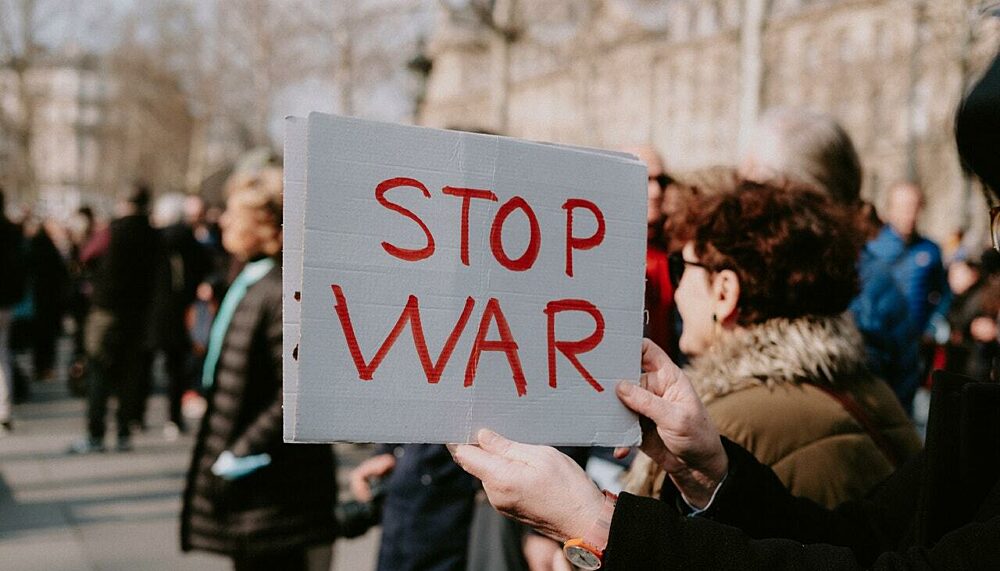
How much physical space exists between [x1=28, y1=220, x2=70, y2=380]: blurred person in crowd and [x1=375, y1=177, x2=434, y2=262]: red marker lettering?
34.8 ft

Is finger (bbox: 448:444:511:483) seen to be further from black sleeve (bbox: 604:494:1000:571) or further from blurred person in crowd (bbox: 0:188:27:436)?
blurred person in crowd (bbox: 0:188:27:436)

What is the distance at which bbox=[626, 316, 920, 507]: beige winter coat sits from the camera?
2150 mm

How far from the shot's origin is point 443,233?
1478 mm

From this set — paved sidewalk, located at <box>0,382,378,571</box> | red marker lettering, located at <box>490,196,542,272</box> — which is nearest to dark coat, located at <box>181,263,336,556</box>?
paved sidewalk, located at <box>0,382,378,571</box>

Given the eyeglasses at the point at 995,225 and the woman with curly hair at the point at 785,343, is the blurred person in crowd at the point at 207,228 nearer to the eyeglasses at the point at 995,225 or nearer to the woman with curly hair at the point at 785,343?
the woman with curly hair at the point at 785,343

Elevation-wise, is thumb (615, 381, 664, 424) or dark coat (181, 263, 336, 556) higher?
thumb (615, 381, 664, 424)

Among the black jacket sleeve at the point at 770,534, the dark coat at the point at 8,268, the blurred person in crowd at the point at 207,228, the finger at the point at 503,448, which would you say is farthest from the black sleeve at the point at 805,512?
the blurred person in crowd at the point at 207,228

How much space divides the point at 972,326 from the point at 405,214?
8461mm

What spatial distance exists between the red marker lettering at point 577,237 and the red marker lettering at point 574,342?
5 centimetres

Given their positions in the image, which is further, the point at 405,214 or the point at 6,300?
the point at 6,300

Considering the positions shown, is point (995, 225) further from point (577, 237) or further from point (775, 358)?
point (775, 358)

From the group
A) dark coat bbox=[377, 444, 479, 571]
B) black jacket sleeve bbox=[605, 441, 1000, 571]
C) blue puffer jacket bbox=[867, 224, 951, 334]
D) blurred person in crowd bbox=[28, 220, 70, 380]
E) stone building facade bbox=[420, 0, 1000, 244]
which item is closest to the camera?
black jacket sleeve bbox=[605, 441, 1000, 571]

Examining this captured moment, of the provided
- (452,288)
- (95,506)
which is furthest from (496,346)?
(95,506)

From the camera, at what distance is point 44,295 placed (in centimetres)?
1127
